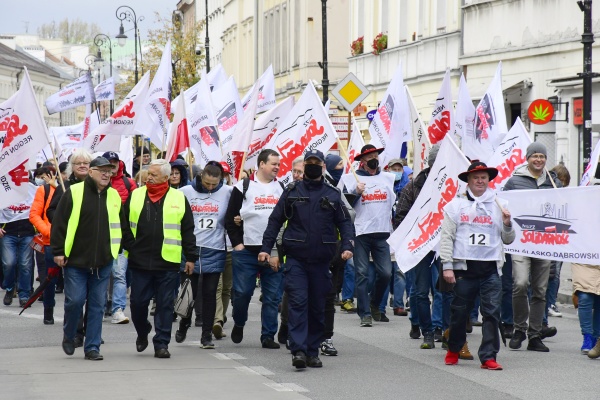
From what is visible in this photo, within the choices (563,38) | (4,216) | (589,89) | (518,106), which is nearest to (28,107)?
(4,216)

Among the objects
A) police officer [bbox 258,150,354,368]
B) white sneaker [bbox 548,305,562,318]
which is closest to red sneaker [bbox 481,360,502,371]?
police officer [bbox 258,150,354,368]

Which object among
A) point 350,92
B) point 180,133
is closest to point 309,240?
point 180,133

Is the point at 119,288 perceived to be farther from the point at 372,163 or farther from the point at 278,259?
the point at 278,259

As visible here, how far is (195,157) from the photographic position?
22.2 metres

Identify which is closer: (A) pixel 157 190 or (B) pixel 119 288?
(A) pixel 157 190

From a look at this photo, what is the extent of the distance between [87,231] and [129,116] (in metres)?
8.91

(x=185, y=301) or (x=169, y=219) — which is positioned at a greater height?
(x=169, y=219)

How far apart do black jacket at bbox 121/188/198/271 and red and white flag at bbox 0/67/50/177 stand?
3.94 m

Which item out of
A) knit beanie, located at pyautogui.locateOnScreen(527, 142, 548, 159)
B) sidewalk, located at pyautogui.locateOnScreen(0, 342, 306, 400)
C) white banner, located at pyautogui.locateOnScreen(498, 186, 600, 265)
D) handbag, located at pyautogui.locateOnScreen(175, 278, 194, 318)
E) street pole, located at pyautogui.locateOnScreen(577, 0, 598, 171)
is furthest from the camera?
street pole, located at pyautogui.locateOnScreen(577, 0, 598, 171)

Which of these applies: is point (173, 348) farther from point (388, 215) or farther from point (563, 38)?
point (563, 38)

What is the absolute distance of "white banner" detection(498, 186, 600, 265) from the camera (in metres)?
13.3

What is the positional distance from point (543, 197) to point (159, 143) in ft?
27.4

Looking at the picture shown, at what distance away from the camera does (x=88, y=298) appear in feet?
41.3

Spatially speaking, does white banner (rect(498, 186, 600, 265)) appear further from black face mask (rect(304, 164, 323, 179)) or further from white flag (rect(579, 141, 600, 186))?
black face mask (rect(304, 164, 323, 179))
